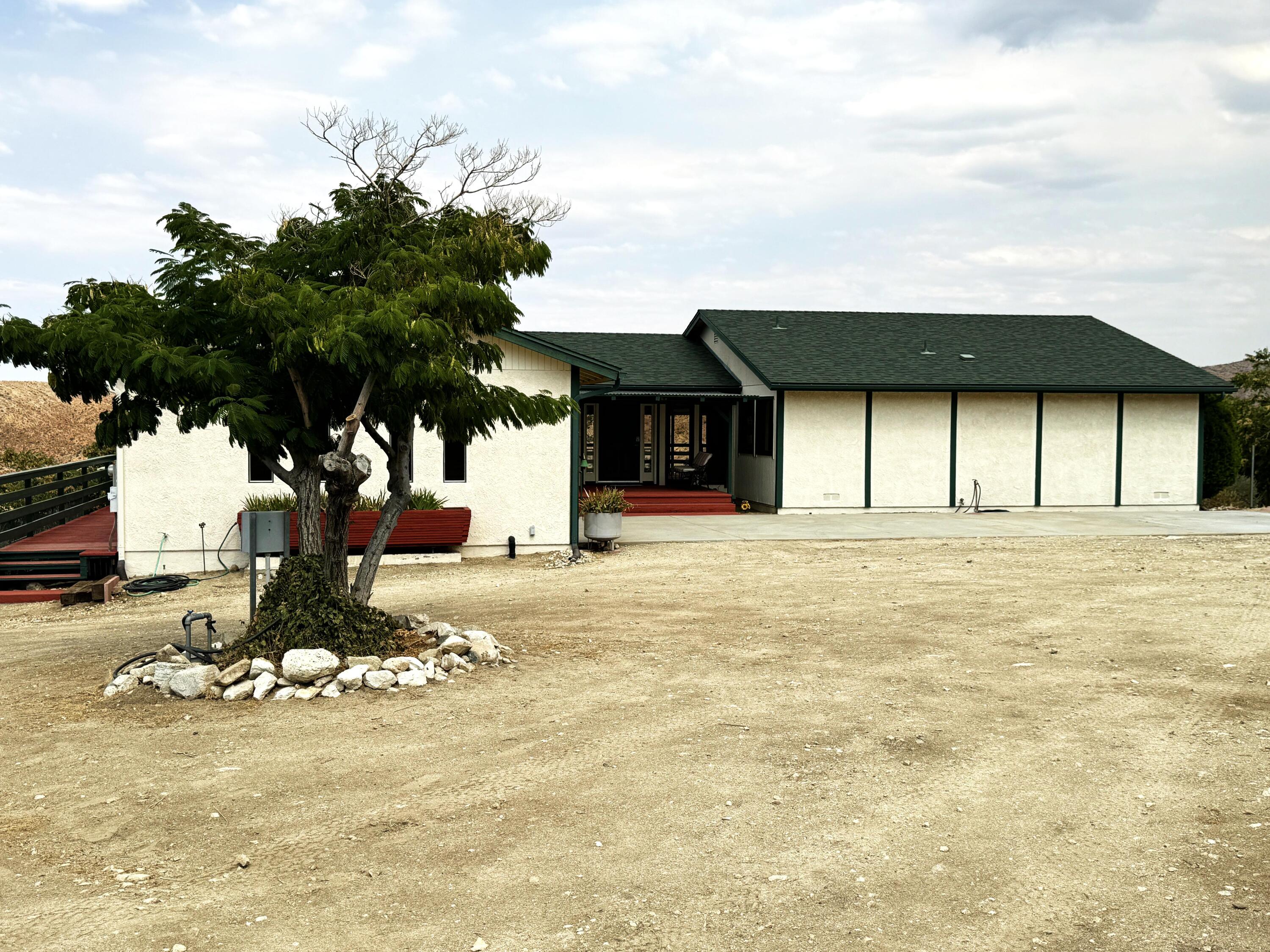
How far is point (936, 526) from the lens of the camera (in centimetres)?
1981

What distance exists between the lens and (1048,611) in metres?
11.1

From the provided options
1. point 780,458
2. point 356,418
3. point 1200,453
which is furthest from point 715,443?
point 356,418

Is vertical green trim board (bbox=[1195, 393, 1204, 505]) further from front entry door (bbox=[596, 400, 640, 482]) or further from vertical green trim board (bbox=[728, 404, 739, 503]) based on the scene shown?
front entry door (bbox=[596, 400, 640, 482])

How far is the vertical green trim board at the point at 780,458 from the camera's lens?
22.0 meters

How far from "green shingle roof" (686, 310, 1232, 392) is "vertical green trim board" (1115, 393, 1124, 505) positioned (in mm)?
592

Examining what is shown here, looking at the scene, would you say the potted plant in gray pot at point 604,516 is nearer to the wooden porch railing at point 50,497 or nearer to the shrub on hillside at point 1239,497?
the wooden porch railing at point 50,497

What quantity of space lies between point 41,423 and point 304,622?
49.3 m

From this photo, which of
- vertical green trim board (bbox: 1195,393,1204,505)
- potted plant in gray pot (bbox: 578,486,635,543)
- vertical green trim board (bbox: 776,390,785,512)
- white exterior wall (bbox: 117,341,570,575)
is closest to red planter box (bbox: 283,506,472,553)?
white exterior wall (bbox: 117,341,570,575)

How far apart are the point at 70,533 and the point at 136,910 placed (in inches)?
591

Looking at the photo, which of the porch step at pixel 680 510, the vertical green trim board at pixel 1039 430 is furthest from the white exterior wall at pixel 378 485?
the vertical green trim board at pixel 1039 430

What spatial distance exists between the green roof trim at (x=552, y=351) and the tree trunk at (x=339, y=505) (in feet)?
23.6

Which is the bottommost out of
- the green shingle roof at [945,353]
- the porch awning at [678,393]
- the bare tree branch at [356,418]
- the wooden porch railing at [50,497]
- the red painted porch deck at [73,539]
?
the red painted porch deck at [73,539]

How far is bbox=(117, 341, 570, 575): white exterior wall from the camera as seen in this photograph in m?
15.5

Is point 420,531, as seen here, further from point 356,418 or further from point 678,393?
point 678,393
